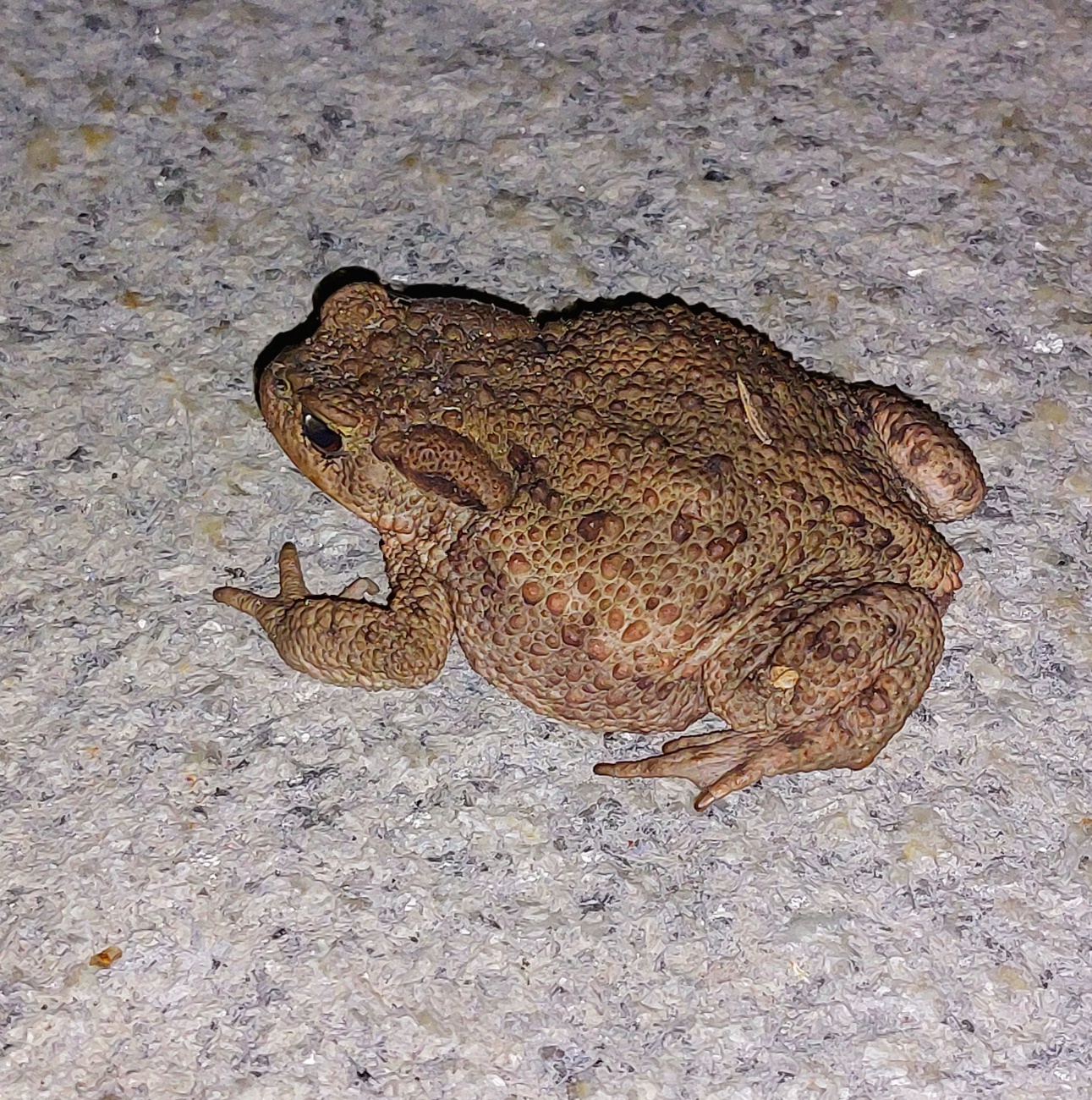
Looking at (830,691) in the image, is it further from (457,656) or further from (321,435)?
(321,435)

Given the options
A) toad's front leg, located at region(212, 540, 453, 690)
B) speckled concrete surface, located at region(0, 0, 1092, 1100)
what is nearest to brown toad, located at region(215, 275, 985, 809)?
toad's front leg, located at region(212, 540, 453, 690)

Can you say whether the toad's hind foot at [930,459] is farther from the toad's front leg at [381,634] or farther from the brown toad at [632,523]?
the toad's front leg at [381,634]

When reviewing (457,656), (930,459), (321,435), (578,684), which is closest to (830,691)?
(578,684)

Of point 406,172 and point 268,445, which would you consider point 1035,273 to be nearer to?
point 406,172

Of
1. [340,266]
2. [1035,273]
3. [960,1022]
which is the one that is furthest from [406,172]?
[960,1022]

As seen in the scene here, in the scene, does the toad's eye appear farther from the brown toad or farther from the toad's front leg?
the toad's front leg

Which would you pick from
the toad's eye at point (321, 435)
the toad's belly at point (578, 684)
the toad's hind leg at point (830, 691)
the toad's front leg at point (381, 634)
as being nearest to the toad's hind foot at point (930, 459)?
the toad's hind leg at point (830, 691)
